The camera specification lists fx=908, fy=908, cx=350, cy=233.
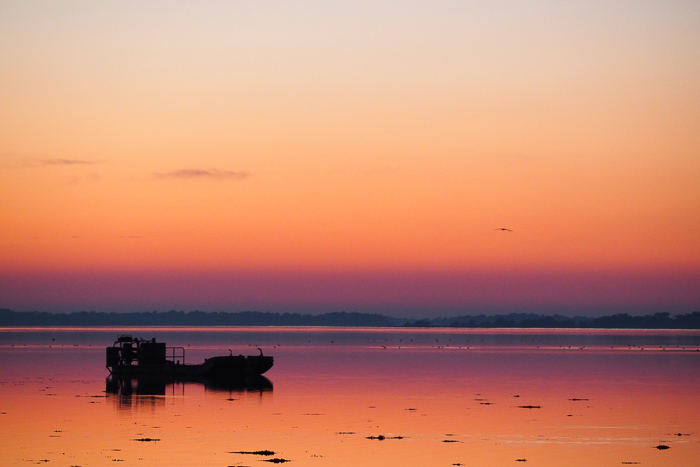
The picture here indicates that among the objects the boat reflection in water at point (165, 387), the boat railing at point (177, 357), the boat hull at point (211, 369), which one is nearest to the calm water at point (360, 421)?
the boat reflection in water at point (165, 387)

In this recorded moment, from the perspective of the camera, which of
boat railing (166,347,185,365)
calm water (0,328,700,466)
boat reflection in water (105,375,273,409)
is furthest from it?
boat railing (166,347,185,365)

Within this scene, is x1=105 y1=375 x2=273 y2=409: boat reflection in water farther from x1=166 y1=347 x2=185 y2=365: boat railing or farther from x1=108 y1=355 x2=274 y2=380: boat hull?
x1=166 y1=347 x2=185 y2=365: boat railing

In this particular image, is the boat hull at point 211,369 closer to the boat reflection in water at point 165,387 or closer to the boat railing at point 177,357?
the boat reflection in water at point 165,387

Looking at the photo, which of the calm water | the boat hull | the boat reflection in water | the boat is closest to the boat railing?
the boat

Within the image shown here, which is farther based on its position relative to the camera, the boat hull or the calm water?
the boat hull

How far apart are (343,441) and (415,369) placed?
196 ft

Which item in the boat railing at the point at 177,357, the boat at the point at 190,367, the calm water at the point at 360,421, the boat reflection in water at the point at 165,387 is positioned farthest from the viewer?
the boat railing at the point at 177,357

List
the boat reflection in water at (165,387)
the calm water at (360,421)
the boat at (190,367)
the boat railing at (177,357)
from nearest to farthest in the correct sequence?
the calm water at (360,421), the boat reflection in water at (165,387), the boat at (190,367), the boat railing at (177,357)

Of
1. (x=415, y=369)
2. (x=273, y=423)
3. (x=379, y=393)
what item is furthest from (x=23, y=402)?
(x=415, y=369)

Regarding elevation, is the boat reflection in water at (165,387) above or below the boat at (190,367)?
below

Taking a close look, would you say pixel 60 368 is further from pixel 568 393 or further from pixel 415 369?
pixel 568 393

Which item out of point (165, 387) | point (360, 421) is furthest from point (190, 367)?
point (360, 421)

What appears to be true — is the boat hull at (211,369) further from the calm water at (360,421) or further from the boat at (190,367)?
the calm water at (360,421)

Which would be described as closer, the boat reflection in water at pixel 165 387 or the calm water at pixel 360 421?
the calm water at pixel 360 421
